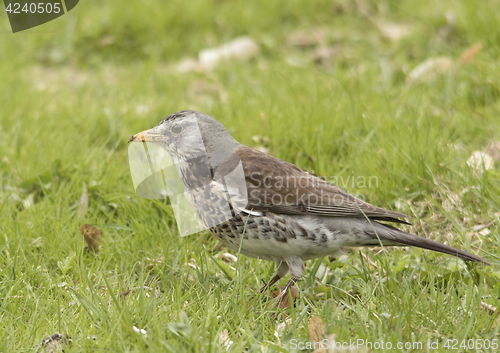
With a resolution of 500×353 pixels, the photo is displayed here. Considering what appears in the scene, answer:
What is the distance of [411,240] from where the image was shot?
3.16 metres

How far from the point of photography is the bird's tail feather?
3.01 m

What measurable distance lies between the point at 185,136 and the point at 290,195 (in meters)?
0.83

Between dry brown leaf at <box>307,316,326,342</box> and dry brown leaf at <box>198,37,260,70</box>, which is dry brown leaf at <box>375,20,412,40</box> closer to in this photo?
dry brown leaf at <box>198,37,260,70</box>

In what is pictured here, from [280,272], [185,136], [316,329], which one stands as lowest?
[280,272]

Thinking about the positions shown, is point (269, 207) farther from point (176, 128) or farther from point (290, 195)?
point (176, 128)

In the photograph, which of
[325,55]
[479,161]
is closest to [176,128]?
[479,161]

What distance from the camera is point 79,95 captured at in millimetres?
6230

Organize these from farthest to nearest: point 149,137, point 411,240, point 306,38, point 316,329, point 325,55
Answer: point 306,38 < point 325,55 < point 149,137 < point 411,240 < point 316,329

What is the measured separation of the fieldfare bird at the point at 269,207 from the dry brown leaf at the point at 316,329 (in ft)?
1.79

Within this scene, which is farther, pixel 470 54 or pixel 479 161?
pixel 470 54

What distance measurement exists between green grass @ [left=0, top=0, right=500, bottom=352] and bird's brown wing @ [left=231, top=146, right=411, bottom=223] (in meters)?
0.34

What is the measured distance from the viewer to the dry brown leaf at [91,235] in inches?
144

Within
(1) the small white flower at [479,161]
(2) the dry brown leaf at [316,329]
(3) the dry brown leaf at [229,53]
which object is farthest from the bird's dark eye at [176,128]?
(3) the dry brown leaf at [229,53]

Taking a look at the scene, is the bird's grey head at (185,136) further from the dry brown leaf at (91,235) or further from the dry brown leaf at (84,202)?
the dry brown leaf at (84,202)
